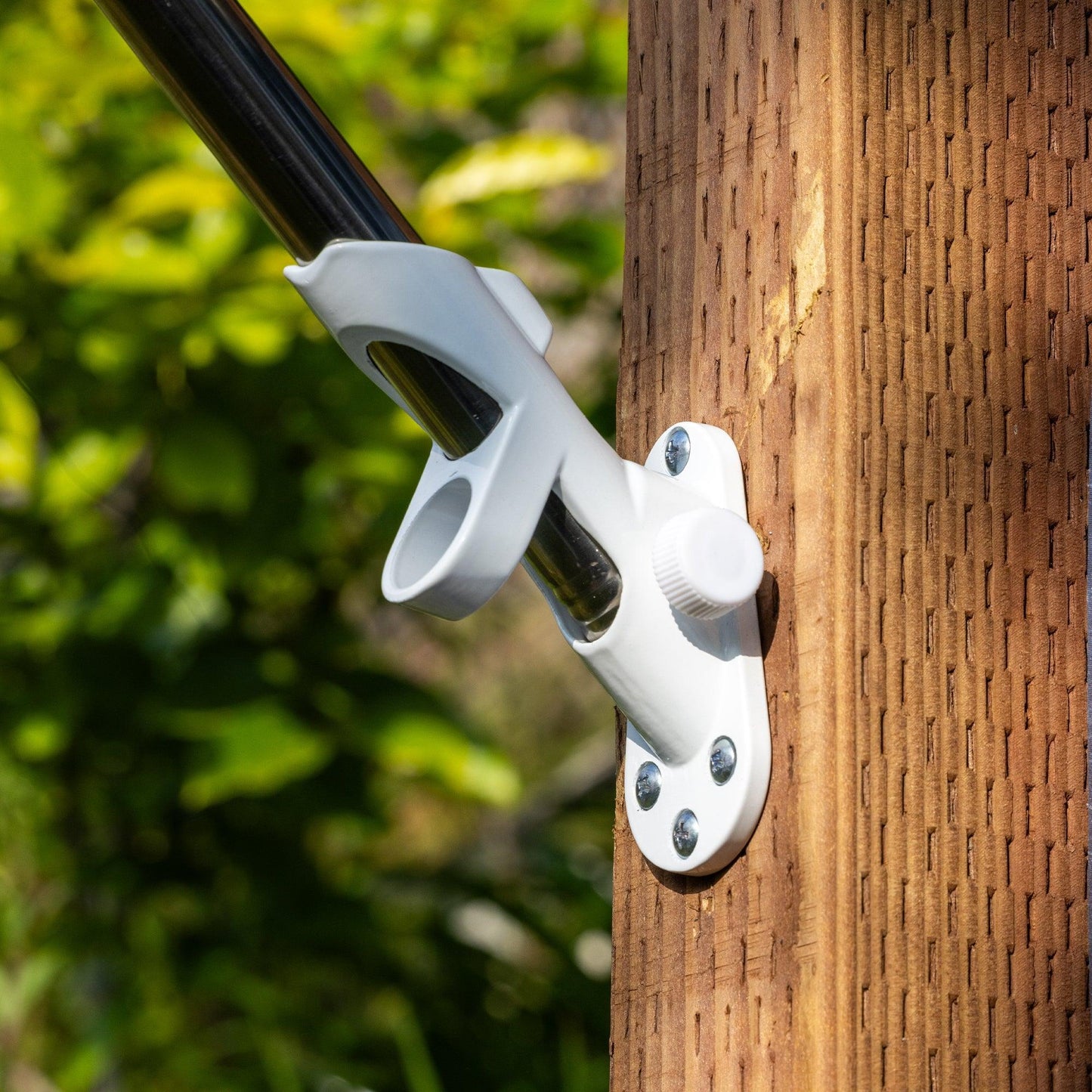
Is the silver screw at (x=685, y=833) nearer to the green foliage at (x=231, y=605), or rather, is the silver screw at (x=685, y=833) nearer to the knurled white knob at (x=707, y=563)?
the knurled white knob at (x=707, y=563)

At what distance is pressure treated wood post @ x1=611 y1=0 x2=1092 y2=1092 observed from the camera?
1.21ft

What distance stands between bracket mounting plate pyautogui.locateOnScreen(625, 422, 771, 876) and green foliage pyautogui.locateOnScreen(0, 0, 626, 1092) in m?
0.71

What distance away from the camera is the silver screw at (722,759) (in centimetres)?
39

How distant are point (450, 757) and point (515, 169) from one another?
1.65 ft

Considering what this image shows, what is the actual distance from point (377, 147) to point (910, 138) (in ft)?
3.01

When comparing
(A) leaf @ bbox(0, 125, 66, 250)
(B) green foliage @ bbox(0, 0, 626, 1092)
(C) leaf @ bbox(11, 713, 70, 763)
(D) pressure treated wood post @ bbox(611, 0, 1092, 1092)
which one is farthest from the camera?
(C) leaf @ bbox(11, 713, 70, 763)

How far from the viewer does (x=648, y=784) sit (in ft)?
1.42

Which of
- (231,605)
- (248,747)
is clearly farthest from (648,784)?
(231,605)

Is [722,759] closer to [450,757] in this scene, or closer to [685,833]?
[685,833]

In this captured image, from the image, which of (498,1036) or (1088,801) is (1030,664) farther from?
(498,1036)

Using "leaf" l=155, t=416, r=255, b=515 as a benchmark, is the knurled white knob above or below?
below

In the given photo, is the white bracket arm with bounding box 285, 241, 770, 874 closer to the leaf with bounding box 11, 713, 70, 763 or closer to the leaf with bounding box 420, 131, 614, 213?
the leaf with bounding box 420, 131, 614, 213

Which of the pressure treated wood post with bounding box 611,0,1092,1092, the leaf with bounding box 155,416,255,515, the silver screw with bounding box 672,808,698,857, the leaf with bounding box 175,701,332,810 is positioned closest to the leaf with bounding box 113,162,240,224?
the leaf with bounding box 155,416,255,515

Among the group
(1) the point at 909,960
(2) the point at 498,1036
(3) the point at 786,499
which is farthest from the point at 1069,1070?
(2) the point at 498,1036
